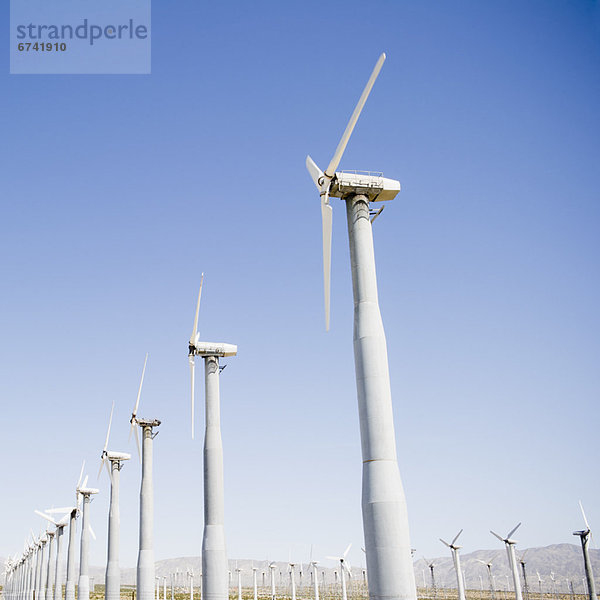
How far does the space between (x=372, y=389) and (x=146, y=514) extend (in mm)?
44315

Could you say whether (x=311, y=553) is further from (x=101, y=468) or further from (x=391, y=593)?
(x=391, y=593)

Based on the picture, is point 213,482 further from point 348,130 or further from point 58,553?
point 58,553

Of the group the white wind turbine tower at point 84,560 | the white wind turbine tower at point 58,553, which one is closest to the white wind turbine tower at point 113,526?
the white wind turbine tower at point 84,560

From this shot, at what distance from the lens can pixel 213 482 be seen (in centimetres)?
4612

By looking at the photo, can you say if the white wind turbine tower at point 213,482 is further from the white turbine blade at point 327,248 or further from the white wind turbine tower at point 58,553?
the white wind turbine tower at point 58,553

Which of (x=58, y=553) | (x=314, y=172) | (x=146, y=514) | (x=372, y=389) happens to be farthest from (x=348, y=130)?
(x=58, y=553)

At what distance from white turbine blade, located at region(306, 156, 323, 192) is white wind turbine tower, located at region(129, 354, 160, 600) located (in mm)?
42585

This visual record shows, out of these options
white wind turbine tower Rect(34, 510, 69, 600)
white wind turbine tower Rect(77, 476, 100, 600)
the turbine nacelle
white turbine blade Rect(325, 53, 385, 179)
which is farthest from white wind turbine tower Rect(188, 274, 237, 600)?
white wind turbine tower Rect(34, 510, 69, 600)

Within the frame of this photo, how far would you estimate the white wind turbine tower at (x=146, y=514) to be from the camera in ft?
194

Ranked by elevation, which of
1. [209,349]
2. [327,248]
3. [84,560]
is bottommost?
[84,560]

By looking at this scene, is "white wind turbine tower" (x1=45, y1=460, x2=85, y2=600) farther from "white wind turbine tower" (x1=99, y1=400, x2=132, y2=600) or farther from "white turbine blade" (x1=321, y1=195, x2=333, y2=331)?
"white turbine blade" (x1=321, y1=195, x2=333, y2=331)

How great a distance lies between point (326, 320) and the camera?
28266mm

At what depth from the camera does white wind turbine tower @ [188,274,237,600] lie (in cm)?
4397

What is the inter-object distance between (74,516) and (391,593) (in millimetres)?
82030
